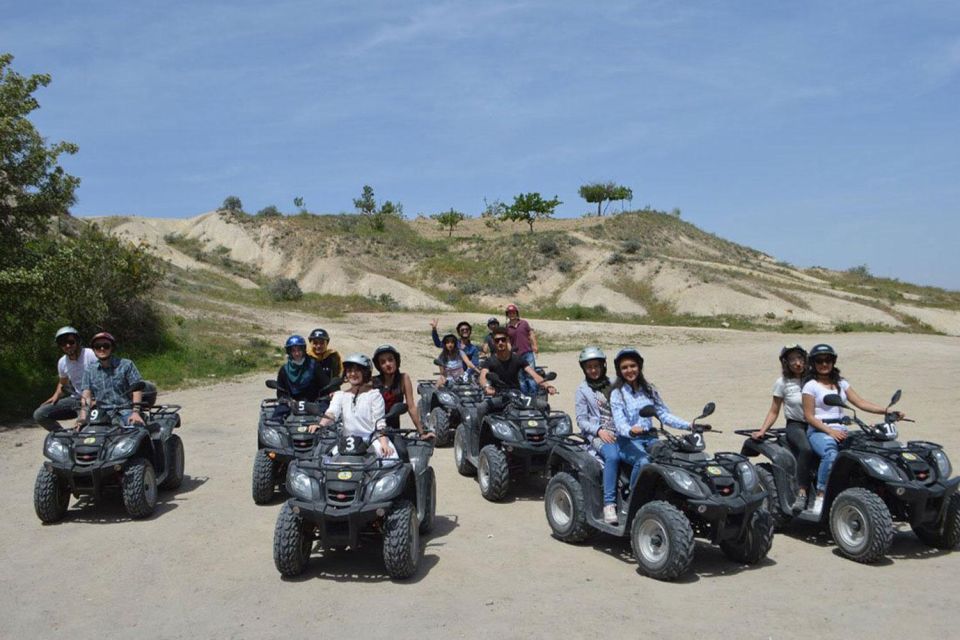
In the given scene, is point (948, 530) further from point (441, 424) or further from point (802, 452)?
point (441, 424)

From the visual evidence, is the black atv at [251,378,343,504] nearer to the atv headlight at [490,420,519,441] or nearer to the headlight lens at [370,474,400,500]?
the atv headlight at [490,420,519,441]

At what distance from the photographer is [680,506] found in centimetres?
689

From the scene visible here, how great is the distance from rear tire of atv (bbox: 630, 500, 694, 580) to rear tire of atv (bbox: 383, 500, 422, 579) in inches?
72.5

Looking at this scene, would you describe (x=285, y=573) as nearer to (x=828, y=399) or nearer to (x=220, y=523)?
(x=220, y=523)

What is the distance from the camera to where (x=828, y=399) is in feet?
24.9

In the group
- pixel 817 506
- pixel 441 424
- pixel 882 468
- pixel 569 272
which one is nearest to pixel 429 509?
pixel 817 506

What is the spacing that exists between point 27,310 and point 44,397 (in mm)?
2382

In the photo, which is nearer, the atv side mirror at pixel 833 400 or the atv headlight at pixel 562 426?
the atv side mirror at pixel 833 400

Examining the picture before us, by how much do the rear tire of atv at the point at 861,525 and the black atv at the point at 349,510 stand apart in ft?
12.2

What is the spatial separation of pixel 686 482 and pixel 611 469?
0.88 metres

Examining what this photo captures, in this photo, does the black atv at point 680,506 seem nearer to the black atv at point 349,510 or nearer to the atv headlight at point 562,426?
the black atv at point 349,510

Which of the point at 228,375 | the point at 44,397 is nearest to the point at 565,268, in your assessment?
the point at 228,375

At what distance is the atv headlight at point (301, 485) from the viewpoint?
6621mm

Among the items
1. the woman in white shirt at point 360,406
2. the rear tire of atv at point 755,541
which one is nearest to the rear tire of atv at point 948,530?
the rear tire of atv at point 755,541
